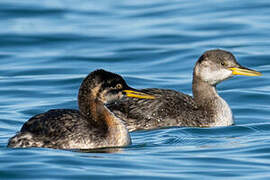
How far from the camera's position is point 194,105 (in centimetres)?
1569

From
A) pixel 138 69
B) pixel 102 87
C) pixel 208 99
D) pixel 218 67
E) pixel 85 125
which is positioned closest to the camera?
pixel 85 125

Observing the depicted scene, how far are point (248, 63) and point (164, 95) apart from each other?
6.43 metres

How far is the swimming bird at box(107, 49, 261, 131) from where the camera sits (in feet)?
49.8

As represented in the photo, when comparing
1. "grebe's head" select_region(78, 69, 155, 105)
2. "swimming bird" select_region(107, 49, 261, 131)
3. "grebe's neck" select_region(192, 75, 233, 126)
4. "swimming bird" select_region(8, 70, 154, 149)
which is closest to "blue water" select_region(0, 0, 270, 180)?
"swimming bird" select_region(8, 70, 154, 149)

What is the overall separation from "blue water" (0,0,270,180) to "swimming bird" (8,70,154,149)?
0.59ft

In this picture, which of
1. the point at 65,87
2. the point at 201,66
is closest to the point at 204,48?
the point at 65,87

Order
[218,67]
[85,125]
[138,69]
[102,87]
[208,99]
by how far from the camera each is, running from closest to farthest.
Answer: [85,125]
[102,87]
[218,67]
[208,99]
[138,69]

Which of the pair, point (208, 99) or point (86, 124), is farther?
point (208, 99)

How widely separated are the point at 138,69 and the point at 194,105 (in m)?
5.71

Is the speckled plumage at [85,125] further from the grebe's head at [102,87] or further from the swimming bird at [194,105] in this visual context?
the swimming bird at [194,105]

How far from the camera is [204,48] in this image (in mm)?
23031

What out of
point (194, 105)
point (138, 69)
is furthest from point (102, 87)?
point (138, 69)

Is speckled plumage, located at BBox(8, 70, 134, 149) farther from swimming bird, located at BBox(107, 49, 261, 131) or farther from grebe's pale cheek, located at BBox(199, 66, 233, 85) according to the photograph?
grebe's pale cheek, located at BBox(199, 66, 233, 85)

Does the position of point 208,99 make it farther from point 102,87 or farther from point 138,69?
point 138,69
